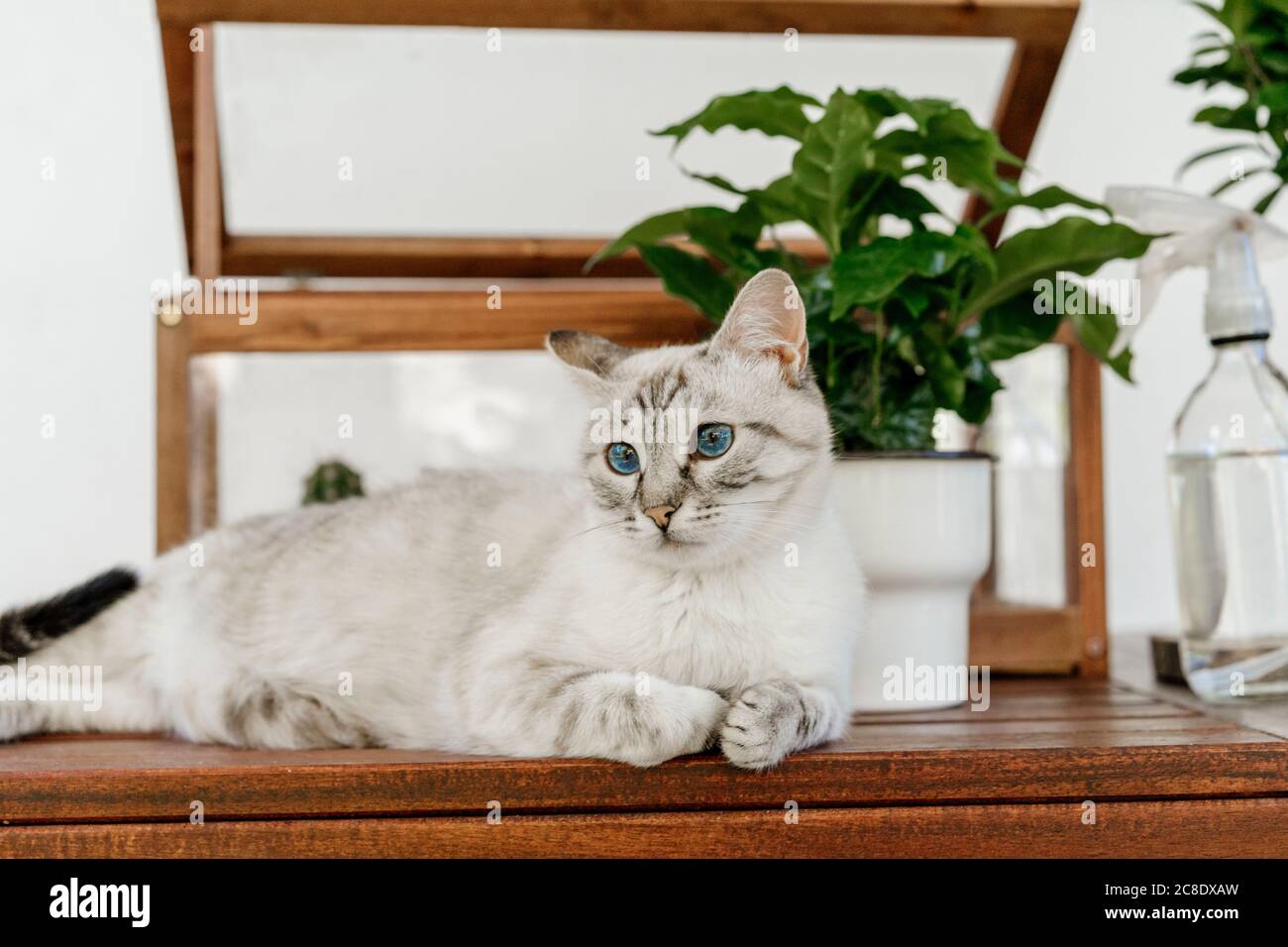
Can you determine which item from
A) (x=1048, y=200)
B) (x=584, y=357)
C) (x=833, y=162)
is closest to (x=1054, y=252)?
(x=1048, y=200)

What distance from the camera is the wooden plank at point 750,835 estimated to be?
113 centimetres

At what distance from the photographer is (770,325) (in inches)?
54.6

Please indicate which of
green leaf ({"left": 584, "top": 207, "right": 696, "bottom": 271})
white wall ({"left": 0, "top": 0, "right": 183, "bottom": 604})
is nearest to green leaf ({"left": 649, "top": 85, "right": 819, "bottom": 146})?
green leaf ({"left": 584, "top": 207, "right": 696, "bottom": 271})

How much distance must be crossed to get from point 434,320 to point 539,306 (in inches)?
7.3

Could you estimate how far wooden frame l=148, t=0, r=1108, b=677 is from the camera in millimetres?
1847

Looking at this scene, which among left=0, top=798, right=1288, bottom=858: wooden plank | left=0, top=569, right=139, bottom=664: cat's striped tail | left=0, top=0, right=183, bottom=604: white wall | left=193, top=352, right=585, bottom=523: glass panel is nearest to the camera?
left=0, top=798, right=1288, bottom=858: wooden plank

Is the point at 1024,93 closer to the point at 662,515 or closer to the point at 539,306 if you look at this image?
the point at 539,306

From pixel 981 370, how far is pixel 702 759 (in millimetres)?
806

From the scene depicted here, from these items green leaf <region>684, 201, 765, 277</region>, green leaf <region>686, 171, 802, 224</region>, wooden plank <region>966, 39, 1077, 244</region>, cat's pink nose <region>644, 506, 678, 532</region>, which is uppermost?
wooden plank <region>966, 39, 1077, 244</region>

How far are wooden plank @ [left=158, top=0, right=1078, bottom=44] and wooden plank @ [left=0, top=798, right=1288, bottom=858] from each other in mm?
1344

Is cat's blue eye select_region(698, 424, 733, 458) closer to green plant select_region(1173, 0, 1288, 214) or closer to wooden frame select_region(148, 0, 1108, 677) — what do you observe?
wooden frame select_region(148, 0, 1108, 677)
